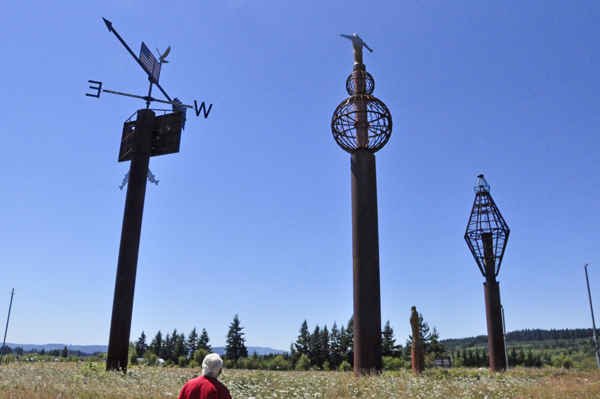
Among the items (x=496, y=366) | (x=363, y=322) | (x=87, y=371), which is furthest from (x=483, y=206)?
(x=87, y=371)

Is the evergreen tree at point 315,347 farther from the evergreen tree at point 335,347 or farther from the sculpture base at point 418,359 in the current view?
the sculpture base at point 418,359

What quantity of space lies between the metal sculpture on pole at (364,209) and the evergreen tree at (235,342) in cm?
4812

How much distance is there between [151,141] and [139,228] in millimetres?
3470

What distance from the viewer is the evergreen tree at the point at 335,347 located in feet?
178

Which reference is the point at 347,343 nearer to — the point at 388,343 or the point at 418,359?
the point at 388,343

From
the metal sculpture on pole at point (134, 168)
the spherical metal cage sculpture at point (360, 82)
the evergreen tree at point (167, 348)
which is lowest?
the evergreen tree at point (167, 348)

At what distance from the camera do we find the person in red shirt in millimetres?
4785

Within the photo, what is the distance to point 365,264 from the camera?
16438 mm

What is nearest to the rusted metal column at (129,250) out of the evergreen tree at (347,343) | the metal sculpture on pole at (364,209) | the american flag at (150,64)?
the american flag at (150,64)

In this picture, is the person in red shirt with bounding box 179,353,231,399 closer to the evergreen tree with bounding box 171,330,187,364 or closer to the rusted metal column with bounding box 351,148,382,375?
the rusted metal column with bounding box 351,148,382,375

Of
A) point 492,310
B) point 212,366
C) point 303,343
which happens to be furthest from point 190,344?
point 212,366

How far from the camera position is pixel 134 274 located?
50.3 feet

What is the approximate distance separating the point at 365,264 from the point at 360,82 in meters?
7.68

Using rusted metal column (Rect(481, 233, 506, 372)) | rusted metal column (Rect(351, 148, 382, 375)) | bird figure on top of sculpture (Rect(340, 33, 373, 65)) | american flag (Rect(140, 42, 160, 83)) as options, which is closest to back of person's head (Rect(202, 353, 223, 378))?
rusted metal column (Rect(351, 148, 382, 375))
